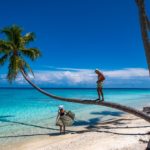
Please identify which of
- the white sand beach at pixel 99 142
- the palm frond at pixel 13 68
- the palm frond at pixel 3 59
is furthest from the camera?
the palm frond at pixel 3 59

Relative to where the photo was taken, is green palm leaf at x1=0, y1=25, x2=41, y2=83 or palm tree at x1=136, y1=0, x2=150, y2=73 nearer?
palm tree at x1=136, y1=0, x2=150, y2=73

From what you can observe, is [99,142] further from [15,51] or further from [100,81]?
[15,51]

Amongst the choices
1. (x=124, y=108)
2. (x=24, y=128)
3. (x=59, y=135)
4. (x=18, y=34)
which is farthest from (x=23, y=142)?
(x=18, y=34)

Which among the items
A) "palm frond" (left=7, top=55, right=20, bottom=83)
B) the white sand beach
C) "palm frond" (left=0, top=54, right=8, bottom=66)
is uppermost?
"palm frond" (left=0, top=54, right=8, bottom=66)

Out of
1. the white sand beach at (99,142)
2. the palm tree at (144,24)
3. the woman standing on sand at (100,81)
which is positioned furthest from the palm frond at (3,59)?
the palm tree at (144,24)

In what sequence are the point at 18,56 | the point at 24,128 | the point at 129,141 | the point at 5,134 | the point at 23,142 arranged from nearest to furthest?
the point at 129,141 < the point at 23,142 < the point at 5,134 < the point at 24,128 < the point at 18,56

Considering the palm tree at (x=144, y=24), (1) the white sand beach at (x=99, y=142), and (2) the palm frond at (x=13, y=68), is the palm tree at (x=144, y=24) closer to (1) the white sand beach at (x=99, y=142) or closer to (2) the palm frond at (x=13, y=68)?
(1) the white sand beach at (x=99, y=142)

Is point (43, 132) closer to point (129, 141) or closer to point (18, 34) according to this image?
point (129, 141)

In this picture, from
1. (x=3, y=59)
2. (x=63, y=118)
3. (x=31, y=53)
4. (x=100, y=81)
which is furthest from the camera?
(x=31, y=53)

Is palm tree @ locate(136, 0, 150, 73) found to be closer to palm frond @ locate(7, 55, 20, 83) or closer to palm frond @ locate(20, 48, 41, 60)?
palm frond @ locate(7, 55, 20, 83)

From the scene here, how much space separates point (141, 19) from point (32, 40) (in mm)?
11397

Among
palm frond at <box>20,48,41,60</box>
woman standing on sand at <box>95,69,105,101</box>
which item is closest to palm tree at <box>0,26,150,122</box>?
palm frond at <box>20,48,41,60</box>

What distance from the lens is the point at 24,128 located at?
1571cm

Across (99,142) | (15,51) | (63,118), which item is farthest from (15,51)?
(99,142)
